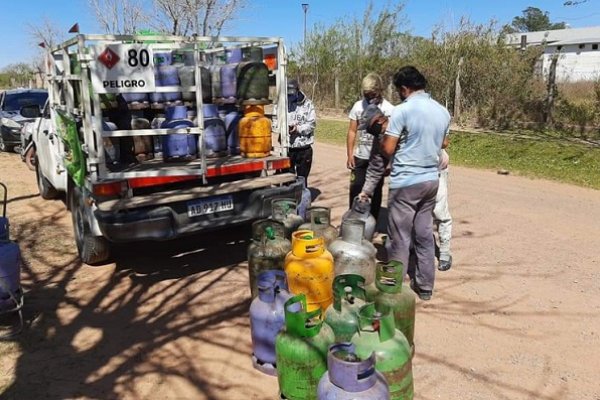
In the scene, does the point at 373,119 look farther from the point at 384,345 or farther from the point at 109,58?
the point at 384,345

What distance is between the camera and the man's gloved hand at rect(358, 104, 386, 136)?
4.78m

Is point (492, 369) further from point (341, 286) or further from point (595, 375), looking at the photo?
point (341, 286)

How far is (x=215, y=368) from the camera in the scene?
137 inches

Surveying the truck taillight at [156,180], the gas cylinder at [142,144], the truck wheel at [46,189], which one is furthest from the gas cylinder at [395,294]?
the truck wheel at [46,189]

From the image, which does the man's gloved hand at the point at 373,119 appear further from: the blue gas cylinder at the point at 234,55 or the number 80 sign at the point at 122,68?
the blue gas cylinder at the point at 234,55

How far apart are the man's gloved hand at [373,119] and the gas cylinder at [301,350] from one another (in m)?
2.33

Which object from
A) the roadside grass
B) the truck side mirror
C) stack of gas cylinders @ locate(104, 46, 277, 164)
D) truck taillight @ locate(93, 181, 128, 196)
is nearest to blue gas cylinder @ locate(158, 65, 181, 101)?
stack of gas cylinders @ locate(104, 46, 277, 164)

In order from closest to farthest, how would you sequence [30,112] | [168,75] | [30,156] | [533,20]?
1. [168,75]
2. [30,112]
3. [30,156]
4. [533,20]

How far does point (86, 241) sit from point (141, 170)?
42.6 inches

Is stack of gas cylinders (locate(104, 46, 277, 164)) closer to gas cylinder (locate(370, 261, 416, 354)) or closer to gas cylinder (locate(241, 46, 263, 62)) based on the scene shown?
gas cylinder (locate(241, 46, 263, 62))

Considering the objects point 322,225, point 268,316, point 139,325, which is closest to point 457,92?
point 322,225

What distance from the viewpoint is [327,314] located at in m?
3.06

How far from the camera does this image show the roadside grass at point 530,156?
31.5ft

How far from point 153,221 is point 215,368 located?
58.1 inches
